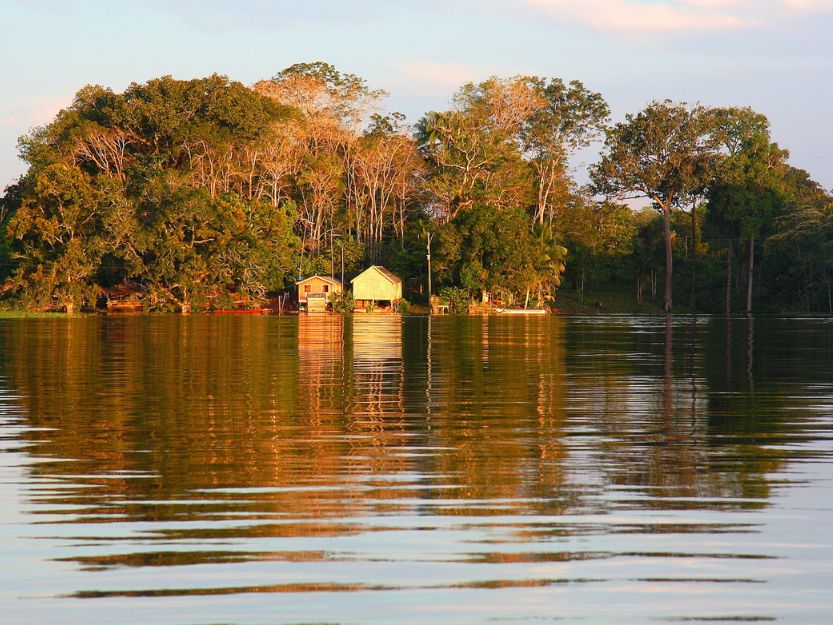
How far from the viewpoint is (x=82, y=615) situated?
5004mm

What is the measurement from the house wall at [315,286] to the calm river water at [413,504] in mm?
59093

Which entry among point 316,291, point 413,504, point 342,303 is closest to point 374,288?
point 342,303

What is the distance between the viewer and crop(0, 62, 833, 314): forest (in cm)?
7025

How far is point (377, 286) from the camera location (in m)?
76.4

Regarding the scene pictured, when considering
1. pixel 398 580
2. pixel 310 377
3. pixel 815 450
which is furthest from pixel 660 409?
pixel 398 580

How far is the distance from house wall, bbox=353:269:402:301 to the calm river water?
59237 mm

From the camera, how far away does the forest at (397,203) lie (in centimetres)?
7025

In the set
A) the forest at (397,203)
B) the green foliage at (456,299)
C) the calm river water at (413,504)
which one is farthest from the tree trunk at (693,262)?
the calm river water at (413,504)

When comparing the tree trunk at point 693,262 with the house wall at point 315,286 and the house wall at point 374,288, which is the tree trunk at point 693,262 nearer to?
the house wall at point 374,288

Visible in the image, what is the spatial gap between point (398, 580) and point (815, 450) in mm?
6003

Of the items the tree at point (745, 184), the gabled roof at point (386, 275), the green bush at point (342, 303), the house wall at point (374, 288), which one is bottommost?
the green bush at point (342, 303)

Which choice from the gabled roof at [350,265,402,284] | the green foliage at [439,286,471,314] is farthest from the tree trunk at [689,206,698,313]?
the gabled roof at [350,265,402,284]

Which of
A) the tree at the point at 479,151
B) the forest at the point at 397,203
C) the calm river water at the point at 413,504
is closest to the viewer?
the calm river water at the point at 413,504

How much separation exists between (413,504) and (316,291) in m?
69.2
